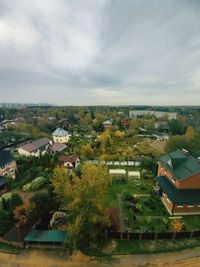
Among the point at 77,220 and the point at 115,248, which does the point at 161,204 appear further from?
the point at 77,220

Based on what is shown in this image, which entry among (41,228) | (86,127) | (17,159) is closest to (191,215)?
(41,228)

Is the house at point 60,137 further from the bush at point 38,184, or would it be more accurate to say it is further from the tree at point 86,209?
the tree at point 86,209

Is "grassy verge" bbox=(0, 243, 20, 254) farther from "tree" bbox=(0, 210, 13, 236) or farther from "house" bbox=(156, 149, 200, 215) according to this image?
"house" bbox=(156, 149, 200, 215)

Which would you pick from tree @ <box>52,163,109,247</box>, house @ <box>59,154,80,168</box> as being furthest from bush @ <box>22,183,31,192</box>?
tree @ <box>52,163,109,247</box>

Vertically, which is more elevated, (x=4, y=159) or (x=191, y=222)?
(x=4, y=159)

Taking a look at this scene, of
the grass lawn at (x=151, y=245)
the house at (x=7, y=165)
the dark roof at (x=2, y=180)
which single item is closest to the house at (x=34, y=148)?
the house at (x=7, y=165)

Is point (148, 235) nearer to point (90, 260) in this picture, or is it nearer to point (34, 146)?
point (90, 260)

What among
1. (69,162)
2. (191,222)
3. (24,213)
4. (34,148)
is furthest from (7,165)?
(191,222)
